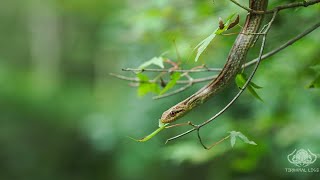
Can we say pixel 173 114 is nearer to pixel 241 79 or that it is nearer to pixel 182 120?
pixel 241 79

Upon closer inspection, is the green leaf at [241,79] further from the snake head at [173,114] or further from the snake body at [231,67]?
the snake head at [173,114]

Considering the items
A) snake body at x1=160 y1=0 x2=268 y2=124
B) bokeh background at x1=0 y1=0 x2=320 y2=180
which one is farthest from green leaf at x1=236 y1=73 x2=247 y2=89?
bokeh background at x1=0 y1=0 x2=320 y2=180

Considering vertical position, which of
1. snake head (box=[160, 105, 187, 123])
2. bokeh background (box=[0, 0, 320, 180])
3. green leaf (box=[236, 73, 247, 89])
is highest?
green leaf (box=[236, 73, 247, 89])

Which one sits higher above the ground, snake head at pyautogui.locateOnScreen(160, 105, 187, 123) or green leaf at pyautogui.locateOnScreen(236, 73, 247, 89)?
green leaf at pyautogui.locateOnScreen(236, 73, 247, 89)

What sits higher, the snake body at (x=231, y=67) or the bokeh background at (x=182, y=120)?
the snake body at (x=231, y=67)

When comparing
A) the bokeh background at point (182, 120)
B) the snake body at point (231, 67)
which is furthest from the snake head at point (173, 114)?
the bokeh background at point (182, 120)

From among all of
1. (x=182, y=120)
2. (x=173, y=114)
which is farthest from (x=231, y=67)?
(x=182, y=120)

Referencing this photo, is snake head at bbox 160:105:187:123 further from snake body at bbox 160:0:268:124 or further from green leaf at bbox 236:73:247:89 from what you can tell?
green leaf at bbox 236:73:247:89

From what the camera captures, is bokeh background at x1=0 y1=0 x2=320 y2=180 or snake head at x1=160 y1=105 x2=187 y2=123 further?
bokeh background at x1=0 y1=0 x2=320 y2=180

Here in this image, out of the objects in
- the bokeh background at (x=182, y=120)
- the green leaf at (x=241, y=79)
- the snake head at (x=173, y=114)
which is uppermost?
the green leaf at (x=241, y=79)
